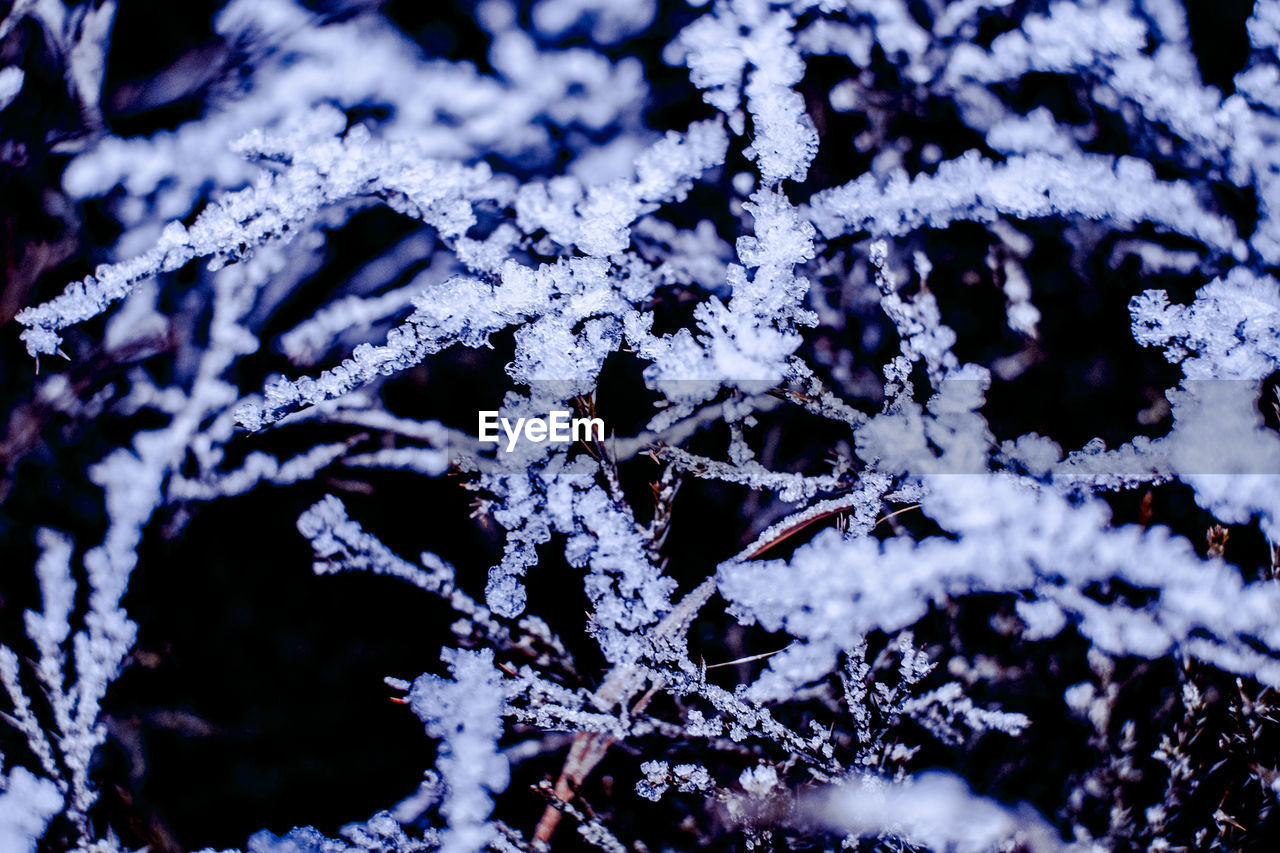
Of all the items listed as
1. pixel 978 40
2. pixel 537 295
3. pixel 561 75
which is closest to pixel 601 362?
pixel 537 295

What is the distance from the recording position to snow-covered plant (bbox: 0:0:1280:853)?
0.34 metres

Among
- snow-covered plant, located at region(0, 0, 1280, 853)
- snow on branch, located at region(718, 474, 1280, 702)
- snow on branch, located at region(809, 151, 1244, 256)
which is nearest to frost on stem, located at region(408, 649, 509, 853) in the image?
snow-covered plant, located at region(0, 0, 1280, 853)

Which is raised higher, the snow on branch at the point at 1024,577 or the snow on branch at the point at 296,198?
the snow on branch at the point at 296,198

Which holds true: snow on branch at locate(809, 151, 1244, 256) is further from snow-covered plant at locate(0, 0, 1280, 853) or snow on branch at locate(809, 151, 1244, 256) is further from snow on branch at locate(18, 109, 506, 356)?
snow on branch at locate(18, 109, 506, 356)

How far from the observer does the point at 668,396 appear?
1.12ft

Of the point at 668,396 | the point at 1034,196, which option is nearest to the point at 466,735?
the point at 668,396

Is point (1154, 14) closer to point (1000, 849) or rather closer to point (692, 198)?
point (692, 198)

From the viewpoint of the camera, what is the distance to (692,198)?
0.40 metres

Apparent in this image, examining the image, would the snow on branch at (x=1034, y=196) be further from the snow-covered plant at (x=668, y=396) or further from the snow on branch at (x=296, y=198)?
the snow on branch at (x=296, y=198)

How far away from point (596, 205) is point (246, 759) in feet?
1.27

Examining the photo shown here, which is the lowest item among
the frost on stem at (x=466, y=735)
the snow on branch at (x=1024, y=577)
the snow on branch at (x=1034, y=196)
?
the frost on stem at (x=466, y=735)

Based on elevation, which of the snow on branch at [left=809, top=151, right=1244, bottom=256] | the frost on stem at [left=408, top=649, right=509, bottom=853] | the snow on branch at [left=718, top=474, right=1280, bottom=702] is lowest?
the frost on stem at [left=408, top=649, right=509, bottom=853]

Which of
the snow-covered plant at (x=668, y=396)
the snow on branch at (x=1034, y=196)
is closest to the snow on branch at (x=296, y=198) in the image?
the snow-covered plant at (x=668, y=396)

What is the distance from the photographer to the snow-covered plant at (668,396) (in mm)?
338
